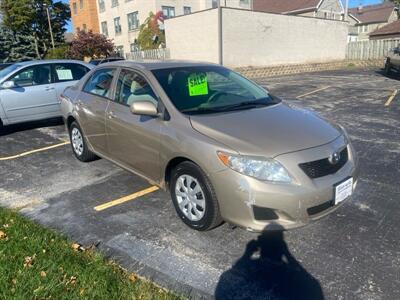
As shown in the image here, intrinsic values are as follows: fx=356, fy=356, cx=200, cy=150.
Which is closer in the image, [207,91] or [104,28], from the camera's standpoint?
[207,91]

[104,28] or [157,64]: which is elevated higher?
[104,28]

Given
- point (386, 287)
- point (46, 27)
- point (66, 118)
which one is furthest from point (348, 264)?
point (46, 27)

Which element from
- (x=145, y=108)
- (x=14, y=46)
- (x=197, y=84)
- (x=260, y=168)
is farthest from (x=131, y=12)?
(x=260, y=168)

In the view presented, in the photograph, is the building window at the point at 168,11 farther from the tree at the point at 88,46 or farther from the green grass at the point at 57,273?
the green grass at the point at 57,273

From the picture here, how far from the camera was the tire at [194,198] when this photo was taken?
3.24 metres

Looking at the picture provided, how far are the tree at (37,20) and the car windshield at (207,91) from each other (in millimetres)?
39269

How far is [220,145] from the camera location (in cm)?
314

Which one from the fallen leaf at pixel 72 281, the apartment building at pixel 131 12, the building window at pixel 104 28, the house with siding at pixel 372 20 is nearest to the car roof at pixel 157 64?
the fallen leaf at pixel 72 281

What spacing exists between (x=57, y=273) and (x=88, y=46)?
30.6 metres

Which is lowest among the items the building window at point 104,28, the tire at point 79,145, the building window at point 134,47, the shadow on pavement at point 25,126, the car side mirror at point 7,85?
the shadow on pavement at point 25,126

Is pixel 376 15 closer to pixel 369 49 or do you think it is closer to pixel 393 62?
pixel 369 49

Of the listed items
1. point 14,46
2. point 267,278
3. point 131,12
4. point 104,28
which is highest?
point 131,12

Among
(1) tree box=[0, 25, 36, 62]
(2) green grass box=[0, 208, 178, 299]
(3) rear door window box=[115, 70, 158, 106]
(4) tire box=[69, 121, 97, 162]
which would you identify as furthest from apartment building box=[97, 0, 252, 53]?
(2) green grass box=[0, 208, 178, 299]

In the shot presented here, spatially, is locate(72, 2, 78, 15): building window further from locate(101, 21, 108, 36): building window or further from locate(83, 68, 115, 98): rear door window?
locate(83, 68, 115, 98): rear door window
